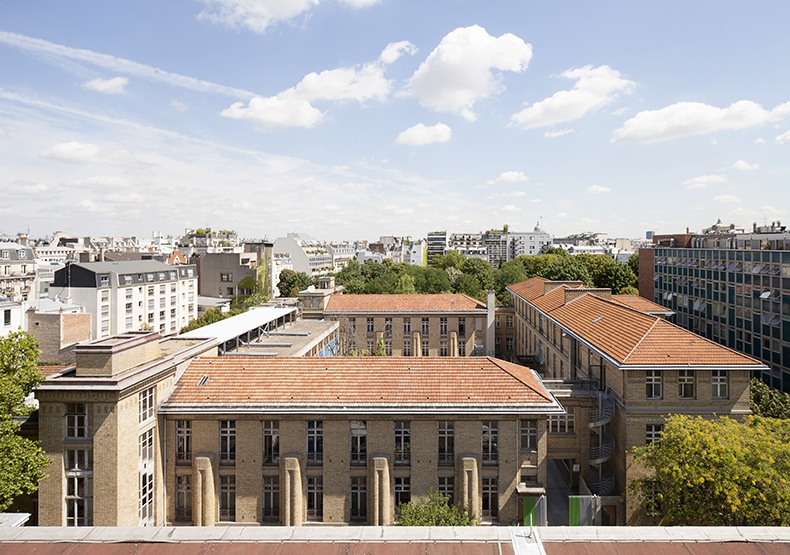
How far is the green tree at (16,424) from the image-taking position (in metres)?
19.0

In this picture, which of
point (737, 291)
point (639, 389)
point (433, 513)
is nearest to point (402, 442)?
point (433, 513)

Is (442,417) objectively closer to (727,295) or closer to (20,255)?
(727,295)

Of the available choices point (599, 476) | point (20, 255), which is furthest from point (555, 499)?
point (20, 255)

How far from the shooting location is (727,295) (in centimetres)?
5625

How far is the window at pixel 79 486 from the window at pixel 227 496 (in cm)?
620

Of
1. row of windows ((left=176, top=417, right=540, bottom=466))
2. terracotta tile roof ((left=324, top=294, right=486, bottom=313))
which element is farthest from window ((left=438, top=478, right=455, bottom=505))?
terracotta tile roof ((left=324, top=294, right=486, bottom=313))

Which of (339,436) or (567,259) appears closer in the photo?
(339,436)

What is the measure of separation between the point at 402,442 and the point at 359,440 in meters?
2.49

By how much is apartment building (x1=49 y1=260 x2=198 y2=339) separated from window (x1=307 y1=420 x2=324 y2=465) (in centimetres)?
5438

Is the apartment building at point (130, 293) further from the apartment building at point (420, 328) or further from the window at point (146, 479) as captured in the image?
the window at point (146, 479)

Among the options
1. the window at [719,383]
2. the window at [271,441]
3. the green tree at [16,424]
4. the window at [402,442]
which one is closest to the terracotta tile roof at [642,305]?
the window at [719,383]

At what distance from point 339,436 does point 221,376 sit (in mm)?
8284

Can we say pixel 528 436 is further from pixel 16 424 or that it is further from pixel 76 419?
pixel 16 424

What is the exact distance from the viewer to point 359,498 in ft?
82.2
